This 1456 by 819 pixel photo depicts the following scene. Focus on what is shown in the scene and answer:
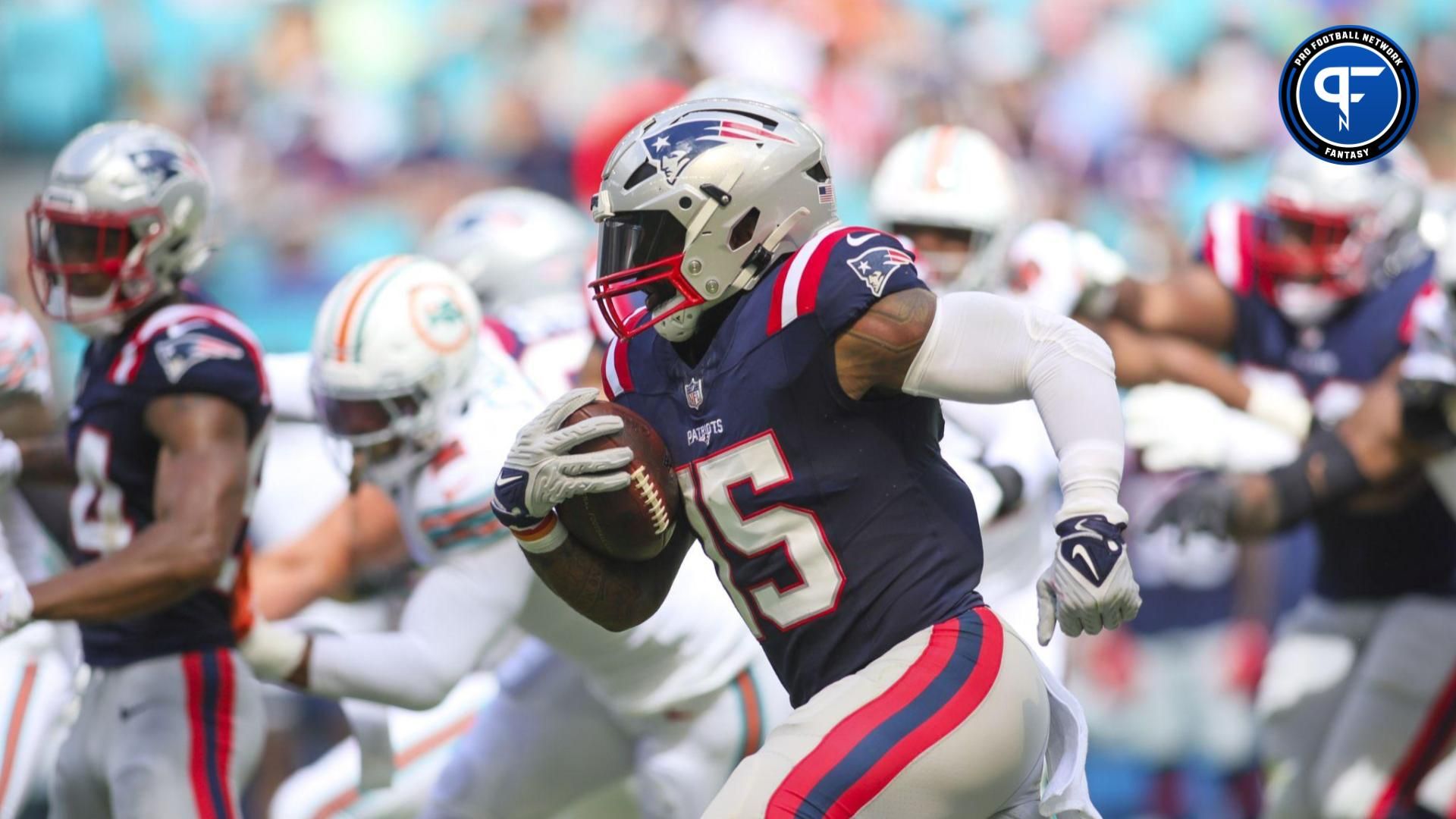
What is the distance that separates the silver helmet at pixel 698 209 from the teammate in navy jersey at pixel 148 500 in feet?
3.95

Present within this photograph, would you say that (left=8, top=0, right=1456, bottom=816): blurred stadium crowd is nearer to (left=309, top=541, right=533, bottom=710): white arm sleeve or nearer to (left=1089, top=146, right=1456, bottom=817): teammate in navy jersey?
(left=1089, top=146, right=1456, bottom=817): teammate in navy jersey

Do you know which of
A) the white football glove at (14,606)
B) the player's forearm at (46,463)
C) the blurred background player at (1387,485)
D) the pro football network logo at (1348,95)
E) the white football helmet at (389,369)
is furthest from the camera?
the pro football network logo at (1348,95)

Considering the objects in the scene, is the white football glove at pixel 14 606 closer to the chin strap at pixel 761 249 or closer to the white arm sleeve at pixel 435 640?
the white arm sleeve at pixel 435 640

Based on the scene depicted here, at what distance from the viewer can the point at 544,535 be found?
2.97m

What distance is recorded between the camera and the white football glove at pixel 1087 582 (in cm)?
248

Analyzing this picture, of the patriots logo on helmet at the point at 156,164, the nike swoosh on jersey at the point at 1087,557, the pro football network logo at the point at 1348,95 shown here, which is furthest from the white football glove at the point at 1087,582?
the pro football network logo at the point at 1348,95

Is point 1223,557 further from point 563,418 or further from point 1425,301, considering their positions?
point 563,418

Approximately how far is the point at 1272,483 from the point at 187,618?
2833 millimetres

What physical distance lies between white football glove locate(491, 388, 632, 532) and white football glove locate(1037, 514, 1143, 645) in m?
0.67

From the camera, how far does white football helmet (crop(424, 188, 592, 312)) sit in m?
5.97

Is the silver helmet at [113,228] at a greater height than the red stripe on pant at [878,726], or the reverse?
the silver helmet at [113,228]

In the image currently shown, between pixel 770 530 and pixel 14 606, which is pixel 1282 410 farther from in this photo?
pixel 14 606

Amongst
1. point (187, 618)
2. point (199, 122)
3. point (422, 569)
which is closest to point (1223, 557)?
point (422, 569)

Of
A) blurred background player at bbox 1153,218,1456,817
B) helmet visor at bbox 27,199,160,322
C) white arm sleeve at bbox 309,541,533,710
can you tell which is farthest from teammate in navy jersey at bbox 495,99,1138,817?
blurred background player at bbox 1153,218,1456,817
